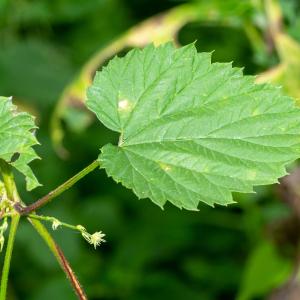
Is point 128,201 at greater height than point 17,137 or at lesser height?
greater

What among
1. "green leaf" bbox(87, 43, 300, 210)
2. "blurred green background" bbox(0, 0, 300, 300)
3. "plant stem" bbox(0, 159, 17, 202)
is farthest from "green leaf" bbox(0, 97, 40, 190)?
"blurred green background" bbox(0, 0, 300, 300)

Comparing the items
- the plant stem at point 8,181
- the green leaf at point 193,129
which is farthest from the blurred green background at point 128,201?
the plant stem at point 8,181

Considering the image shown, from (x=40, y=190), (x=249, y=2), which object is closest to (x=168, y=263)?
(x=40, y=190)

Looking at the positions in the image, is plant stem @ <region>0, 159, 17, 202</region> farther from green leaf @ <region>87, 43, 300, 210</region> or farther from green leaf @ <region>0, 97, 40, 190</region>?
green leaf @ <region>87, 43, 300, 210</region>

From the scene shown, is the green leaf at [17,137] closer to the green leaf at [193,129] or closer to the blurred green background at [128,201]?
the green leaf at [193,129]

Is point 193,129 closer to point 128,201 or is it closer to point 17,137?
point 17,137

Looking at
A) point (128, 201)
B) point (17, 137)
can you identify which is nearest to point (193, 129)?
point (17, 137)
